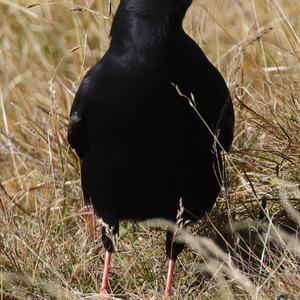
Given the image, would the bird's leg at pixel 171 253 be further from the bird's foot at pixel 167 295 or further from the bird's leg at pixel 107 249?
the bird's leg at pixel 107 249

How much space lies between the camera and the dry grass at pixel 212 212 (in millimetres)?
4371

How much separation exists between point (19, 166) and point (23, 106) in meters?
0.58

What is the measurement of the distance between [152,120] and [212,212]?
2.88ft

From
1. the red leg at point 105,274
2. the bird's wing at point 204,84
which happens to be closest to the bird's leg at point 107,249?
the red leg at point 105,274

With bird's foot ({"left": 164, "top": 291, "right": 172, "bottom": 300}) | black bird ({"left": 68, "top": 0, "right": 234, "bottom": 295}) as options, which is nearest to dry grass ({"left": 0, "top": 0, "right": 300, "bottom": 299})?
bird's foot ({"left": 164, "top": 291, "right": 172, "bottom": 300})

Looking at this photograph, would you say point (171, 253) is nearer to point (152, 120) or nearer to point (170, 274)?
point (170, 274)

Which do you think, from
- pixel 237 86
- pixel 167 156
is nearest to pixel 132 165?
pixel 167 156

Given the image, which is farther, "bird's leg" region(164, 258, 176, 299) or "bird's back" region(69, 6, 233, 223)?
"bird's leg" region(164, 258, 176, 299)

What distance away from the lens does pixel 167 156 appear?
4516 mm

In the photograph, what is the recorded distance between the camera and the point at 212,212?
16.9ft

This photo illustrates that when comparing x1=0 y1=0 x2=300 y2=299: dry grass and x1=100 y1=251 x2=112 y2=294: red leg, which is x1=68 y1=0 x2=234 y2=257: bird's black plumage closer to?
x1=100 y1=251 x2=112 y2=294: red leg

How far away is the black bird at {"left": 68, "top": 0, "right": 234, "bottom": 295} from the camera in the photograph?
441 cm

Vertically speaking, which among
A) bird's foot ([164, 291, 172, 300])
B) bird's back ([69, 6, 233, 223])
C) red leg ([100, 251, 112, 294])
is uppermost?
bird's back ([69, 6, 233, 223])

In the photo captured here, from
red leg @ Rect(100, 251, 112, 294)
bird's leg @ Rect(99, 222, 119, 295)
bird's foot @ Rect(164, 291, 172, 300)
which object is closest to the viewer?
bird's foot @ Rect(164, 291, 172, 300)
